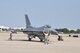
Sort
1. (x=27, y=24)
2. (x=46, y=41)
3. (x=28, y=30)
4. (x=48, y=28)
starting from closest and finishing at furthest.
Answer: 1. (x=46, y=41)
2. (x=48, y=28)
3. (x=28, y=30)
4. (x=27, y=24)

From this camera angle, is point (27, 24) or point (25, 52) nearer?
point (25, 52)

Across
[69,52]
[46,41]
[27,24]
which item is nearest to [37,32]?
[27,24]

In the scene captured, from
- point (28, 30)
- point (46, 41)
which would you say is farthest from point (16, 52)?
point (28, 30)

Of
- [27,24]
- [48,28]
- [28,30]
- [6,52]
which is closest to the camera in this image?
[6,52]

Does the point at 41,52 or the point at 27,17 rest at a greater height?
the point at 27,17

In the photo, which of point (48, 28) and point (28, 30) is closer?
point (48, 28)

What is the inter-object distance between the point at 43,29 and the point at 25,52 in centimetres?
2315

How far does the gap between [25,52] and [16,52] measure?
24.5 inches

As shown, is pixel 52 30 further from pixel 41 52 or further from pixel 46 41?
pixel 41 52

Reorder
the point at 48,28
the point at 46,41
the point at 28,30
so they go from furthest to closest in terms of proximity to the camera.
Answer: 1. the point at 28,30
2. the point at 48,28
3. the point at 46,41

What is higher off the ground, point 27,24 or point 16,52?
point 27,24

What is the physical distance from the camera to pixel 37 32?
45.9m

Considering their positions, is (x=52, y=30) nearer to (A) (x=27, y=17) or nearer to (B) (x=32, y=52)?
(A) (x=27, y=17)

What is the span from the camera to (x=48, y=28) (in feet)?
147
